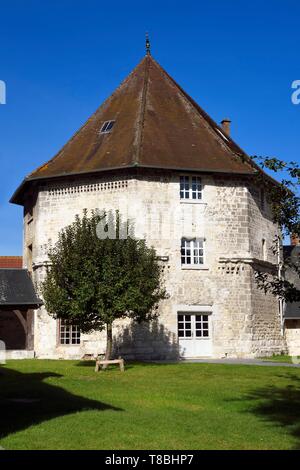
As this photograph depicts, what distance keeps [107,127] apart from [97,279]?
10706 millimetres

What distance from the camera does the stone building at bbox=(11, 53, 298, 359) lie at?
23.5 m

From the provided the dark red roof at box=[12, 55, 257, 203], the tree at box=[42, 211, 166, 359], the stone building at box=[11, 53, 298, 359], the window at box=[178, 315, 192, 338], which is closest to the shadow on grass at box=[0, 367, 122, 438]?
the tree at box=[42, 211, 166, 359]

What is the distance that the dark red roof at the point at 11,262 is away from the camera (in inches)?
1480

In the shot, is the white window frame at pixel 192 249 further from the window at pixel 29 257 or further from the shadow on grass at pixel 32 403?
the shadow on grass at pixel 32 403

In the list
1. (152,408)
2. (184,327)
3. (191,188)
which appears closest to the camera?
(152,408)

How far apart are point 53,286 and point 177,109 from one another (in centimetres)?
1231

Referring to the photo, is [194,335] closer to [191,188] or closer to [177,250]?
[177,250]

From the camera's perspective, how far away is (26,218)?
28.8 metres

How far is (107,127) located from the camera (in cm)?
2675

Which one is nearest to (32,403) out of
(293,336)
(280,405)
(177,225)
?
(280,405)

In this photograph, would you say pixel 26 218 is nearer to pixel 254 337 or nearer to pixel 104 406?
pixel 254 337

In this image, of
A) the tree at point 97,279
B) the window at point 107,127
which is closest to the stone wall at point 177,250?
the window at point 107,127

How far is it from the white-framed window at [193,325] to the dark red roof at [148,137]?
6.08m

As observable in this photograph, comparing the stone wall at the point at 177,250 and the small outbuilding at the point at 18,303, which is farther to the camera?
the small outbuilding at the point at 18,303
